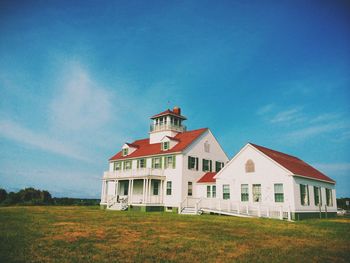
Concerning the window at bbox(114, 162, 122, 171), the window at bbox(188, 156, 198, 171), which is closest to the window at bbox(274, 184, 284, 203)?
the window at bbox(188, 156, 198, 171)

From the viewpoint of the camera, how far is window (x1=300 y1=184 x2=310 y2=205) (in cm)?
2287

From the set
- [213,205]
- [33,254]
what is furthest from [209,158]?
[33,254]

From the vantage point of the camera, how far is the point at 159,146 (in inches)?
1357

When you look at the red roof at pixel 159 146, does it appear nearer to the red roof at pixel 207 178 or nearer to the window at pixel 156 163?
the window at pixel 156 163

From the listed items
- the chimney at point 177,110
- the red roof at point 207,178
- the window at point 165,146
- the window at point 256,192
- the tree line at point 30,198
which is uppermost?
the chimney at point 177,110

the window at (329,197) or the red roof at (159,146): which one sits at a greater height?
the red roof at (159,146)

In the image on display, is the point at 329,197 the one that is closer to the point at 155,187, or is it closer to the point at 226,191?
the point at 226,191

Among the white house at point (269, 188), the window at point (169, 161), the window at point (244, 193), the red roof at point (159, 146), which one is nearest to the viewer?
the white house at point (269, 188)

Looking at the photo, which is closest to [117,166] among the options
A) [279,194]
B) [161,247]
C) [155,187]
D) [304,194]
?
[155,187]

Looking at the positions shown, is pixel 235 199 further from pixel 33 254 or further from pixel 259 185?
pixel 33 254

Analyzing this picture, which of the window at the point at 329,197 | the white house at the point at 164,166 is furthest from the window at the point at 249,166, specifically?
the window at the point at 329,197

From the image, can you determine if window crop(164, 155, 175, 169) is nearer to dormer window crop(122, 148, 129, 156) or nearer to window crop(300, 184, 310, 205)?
dormer window crop(122, 148, 129, 156)

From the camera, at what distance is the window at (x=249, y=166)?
24.7 meters

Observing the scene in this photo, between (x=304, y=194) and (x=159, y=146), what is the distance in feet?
56.1
